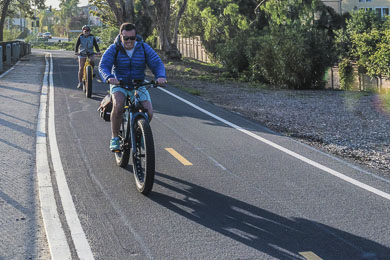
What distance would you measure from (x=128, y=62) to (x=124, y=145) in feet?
3.63

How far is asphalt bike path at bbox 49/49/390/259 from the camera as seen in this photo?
16.5 ft

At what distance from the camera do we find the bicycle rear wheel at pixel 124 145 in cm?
738

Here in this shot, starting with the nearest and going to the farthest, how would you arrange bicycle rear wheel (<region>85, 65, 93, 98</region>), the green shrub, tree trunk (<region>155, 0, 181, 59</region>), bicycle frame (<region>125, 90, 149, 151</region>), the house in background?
bicycle frame (<region>125, 90, 149, 151</region>) < bicycle rear wheel (<region>85, 65, 93, 98</region>) < the green shrub < tree trunk (<region>155, 0, 181, 59</region>) < the house in background

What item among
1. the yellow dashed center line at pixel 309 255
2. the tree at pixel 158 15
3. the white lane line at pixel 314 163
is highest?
the tree at pixel 158 15

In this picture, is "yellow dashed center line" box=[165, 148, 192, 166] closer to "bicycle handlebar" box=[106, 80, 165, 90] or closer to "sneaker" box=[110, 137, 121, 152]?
"sneaker" box=[110, 137, 121, 152]

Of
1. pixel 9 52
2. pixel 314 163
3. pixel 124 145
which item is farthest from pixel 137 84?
pixel 9 52

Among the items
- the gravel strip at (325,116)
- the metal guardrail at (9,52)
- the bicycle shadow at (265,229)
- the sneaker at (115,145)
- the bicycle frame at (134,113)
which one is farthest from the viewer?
the metal guardrail at (9,52)

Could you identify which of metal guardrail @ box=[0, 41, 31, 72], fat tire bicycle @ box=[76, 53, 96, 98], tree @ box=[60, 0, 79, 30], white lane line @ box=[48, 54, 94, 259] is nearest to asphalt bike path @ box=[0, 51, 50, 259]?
white lane line @ box=[48, 54, 94, 259]

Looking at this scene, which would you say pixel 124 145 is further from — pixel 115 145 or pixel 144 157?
pixel 144 157

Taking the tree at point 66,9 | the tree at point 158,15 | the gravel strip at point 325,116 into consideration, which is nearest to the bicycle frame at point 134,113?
the gravel strip at point 325,116

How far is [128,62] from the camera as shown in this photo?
24.5 feet

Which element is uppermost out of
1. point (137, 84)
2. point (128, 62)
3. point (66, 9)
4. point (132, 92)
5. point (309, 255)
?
point (66, 9)

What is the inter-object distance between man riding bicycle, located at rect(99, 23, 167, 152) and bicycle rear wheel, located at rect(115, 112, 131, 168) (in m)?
0.09

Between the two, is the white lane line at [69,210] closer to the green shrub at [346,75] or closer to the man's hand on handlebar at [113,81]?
the man's hand on handlebar at [113,81]
